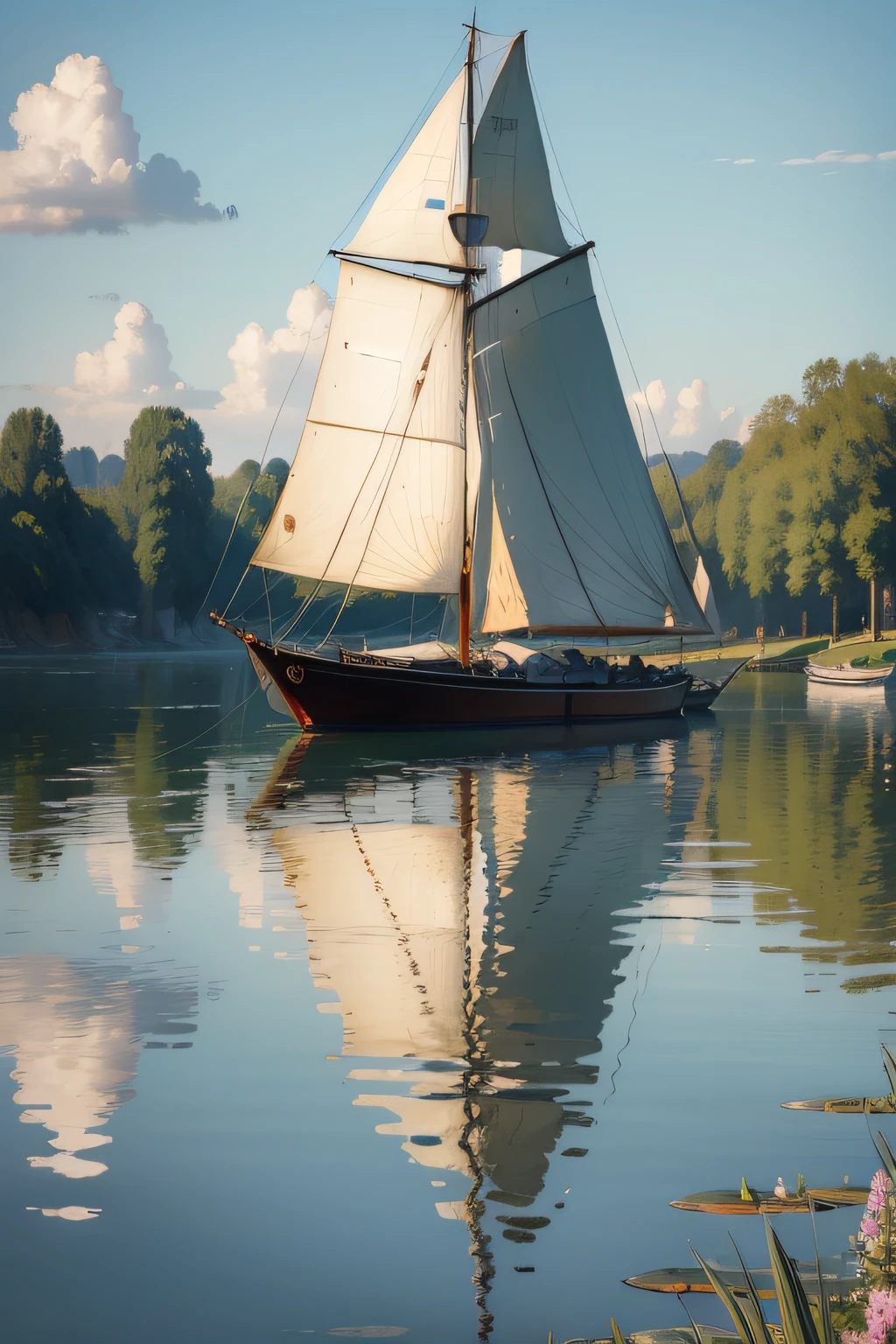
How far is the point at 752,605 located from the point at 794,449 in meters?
15.8

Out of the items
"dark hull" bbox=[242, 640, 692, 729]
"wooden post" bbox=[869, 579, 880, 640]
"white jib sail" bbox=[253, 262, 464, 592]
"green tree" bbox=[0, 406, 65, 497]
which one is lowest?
"dark hull" bbox=[242, 640, 692, 729]

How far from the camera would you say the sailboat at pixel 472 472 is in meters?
36.3

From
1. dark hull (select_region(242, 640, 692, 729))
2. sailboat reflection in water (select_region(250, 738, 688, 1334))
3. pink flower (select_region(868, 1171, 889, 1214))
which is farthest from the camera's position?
dark hull (select_region(242, 640, 692, 729))

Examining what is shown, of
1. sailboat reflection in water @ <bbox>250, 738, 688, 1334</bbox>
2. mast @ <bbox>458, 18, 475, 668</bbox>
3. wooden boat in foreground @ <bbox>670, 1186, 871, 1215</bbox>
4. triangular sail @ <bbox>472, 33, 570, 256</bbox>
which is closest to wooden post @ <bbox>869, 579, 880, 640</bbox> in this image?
triangular sail @ <bbox>472, 33, 570, 256</bbox>

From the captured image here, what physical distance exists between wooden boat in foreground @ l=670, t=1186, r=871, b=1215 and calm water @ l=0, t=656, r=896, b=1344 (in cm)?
11

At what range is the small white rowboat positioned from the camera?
55.1 m

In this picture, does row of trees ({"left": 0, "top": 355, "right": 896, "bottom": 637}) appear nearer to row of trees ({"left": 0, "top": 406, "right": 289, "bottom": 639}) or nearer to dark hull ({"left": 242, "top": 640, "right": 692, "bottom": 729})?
row of trees ({"left": 0, "top": 406, "right": 289, "bottom": 639})

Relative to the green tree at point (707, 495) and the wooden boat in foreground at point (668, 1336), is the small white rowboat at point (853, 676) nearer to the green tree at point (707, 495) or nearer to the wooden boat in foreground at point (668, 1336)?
the green tree at point (707, 495)

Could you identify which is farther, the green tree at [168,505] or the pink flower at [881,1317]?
the green tree at [168,505]

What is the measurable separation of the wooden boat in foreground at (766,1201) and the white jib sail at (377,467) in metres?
31.3

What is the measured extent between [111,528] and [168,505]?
7.77m

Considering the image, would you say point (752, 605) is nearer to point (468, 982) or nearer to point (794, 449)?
point (794, 449)

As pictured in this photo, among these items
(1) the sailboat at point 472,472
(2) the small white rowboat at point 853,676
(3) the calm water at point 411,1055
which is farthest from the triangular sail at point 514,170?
(3) the calm water at point 411,1055

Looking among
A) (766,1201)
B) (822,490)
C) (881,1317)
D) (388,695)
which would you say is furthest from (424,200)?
(881,1317)
